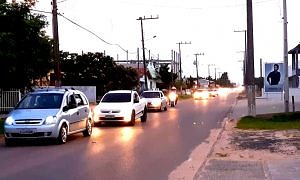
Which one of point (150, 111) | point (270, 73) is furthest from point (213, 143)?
point (150, 111)

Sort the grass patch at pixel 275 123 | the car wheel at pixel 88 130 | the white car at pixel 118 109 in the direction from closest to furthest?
1. the car wheel at pixel 88 130
2. the grass patch at pixel 275 123
3. the white car at pixel 118 109

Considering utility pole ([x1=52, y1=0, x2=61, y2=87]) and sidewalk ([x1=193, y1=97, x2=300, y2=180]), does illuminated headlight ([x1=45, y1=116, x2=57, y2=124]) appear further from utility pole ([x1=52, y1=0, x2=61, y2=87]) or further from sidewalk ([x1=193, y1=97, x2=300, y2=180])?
utility pole ([x1=52, y1=0, x2=61, y2=87])

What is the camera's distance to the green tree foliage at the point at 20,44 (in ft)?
77.5

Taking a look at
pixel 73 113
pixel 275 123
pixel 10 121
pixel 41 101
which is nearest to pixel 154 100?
pixel 275 123

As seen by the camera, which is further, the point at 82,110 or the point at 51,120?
the point at 82,110

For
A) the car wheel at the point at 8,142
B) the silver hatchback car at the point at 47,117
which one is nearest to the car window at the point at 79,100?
the silver hatchback car at the point at 47,117

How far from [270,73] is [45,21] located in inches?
463

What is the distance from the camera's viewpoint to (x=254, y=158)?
1432 centimetres

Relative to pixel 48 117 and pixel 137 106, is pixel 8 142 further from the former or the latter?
pixel 137 106

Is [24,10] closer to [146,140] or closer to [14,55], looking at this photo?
[14,55]

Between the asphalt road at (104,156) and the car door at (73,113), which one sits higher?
the car door at (73,113)

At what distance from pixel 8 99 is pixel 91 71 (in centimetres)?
2543

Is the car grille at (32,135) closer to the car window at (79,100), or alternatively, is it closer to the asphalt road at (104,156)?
the asphalt road at (104,156)

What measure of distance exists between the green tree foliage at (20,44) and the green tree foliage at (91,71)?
3581 centimetres
